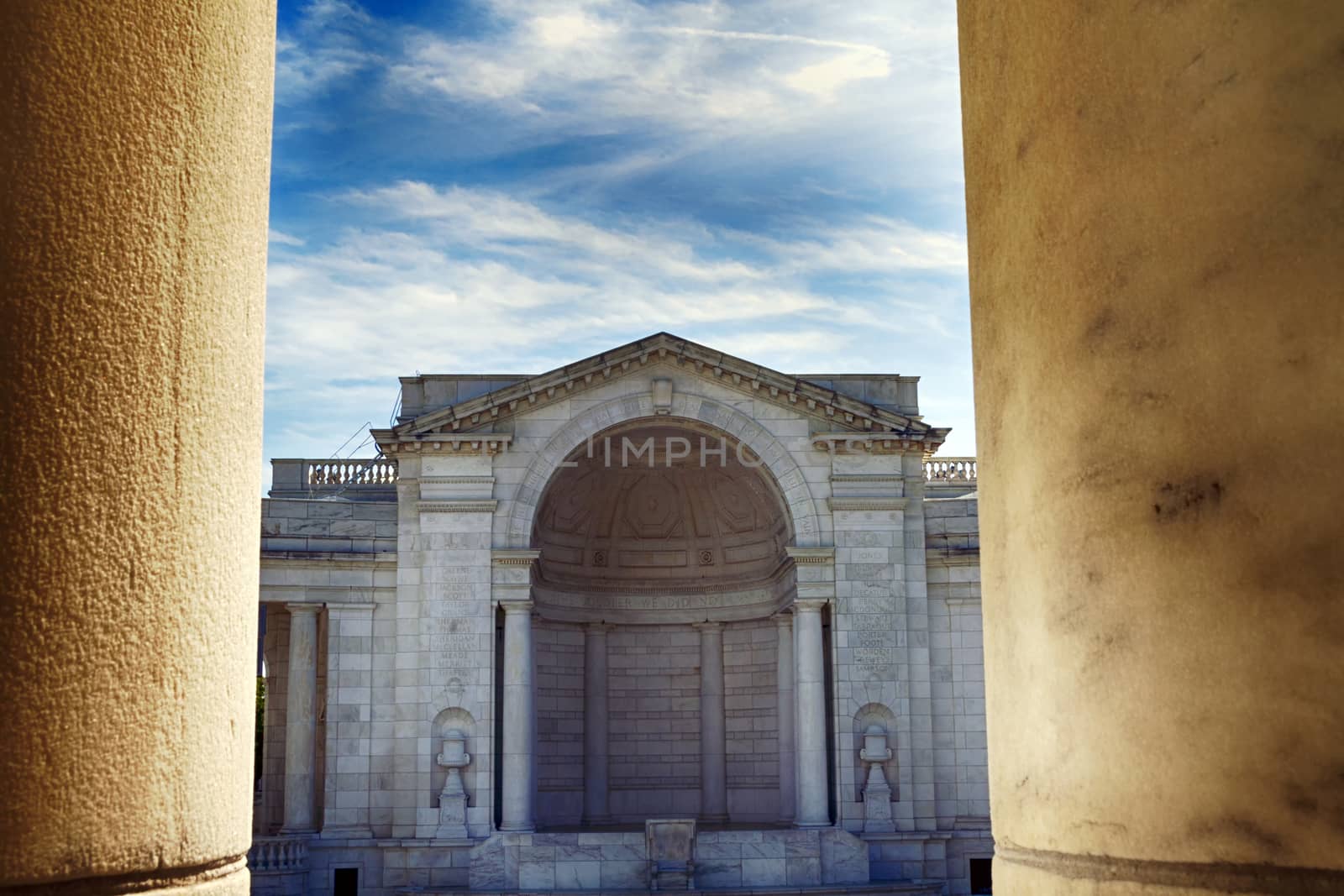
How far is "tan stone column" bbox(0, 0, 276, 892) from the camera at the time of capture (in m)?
3.16

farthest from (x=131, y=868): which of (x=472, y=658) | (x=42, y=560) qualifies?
(x=472, y=658)

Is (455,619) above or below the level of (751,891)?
above

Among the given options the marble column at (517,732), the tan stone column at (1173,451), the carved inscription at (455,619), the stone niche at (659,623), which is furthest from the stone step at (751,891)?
A: the tan stone column at (1173,451)

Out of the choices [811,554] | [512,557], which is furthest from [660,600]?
[512,557]

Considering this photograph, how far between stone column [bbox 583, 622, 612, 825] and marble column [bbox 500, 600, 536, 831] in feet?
19.6

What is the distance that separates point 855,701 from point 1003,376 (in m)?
36.0

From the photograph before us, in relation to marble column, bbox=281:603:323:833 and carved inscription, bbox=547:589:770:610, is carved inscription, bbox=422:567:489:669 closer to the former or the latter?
marble column, bbox=281:603:323:833

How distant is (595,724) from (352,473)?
10.5 meters

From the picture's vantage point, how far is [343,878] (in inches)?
1512

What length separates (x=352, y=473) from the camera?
148 ft

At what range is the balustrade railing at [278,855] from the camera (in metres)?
36.8

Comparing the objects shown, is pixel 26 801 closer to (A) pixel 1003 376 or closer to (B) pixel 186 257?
(B) pixel 186 257

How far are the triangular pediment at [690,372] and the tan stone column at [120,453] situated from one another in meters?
35.8

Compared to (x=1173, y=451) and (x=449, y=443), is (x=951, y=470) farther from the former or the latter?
(x=1173, y=451)
